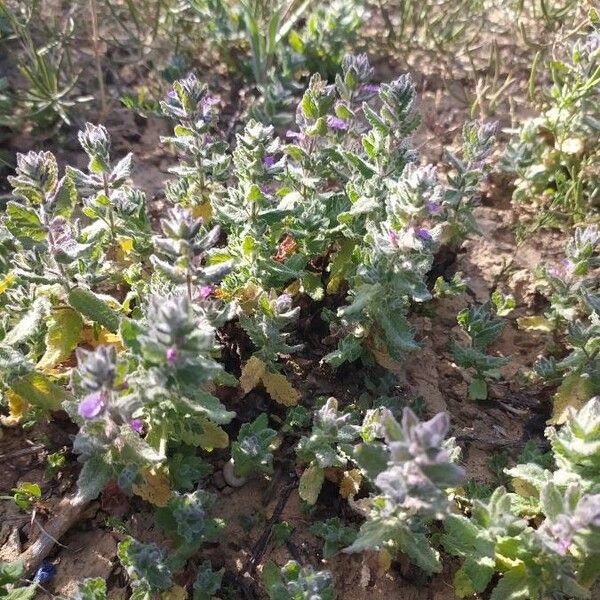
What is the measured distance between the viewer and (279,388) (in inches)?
115

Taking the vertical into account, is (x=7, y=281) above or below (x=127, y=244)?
below

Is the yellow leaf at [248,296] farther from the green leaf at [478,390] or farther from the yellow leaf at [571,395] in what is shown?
the yellow leaf at [571,395]

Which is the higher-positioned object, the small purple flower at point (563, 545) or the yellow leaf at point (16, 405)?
the small purple flower at point (563, 545)

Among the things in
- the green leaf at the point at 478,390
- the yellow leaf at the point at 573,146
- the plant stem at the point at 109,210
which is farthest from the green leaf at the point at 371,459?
the yellow leaf at the point at 573,146

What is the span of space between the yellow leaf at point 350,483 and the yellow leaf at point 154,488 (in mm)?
709

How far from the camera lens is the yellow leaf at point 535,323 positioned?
11.4 feet

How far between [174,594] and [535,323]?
2213 millimetres

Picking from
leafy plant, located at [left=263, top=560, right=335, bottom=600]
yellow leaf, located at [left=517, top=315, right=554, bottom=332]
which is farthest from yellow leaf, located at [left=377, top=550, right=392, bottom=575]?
yellow leaf, located at [left=517, top=315, right=554, bottom=332]

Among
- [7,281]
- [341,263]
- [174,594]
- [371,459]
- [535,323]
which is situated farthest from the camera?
[535,323]

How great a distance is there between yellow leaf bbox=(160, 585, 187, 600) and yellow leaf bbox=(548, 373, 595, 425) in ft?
5.64

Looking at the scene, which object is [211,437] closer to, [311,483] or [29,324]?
[311,483]

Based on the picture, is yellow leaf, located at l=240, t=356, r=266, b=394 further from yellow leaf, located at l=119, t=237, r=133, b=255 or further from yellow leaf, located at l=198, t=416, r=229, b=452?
yellow leaf, located at l=119, t=237, r=133, b=255

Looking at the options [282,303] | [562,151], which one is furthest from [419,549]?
[562,151]

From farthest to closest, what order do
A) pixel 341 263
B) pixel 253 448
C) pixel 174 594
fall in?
pixel 341 263 < pixel 253 448 < pixel 174 594
